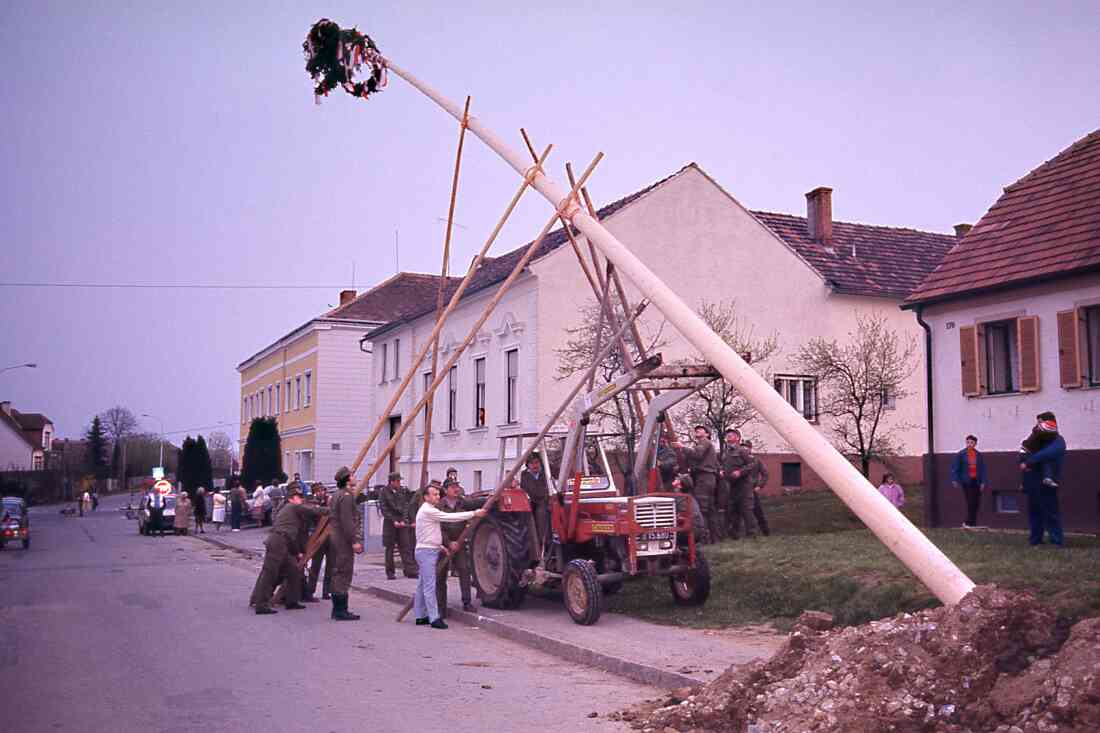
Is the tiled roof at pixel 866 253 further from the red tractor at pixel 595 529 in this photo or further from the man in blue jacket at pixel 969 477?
the red tractor at pixel 595 529

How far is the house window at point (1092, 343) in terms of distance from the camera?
18.4 m

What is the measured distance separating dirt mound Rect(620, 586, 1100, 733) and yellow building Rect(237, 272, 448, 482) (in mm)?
42667

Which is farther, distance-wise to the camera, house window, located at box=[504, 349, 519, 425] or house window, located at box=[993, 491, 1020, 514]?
house window, located at box=[504, 349, 519, 425]

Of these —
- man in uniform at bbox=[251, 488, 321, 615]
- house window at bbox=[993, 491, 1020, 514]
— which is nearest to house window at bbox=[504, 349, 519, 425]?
house window at bbox=[993, 491, 1020, 514]

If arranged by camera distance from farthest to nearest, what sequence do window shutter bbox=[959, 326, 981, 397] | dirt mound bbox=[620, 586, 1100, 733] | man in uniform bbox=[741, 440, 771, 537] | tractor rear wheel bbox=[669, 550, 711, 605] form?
window shutter bbox=[959, 326, 981, 397] < man in uniform bbox=[741, 440, 771, 537] < tractor rear wheel bbox=[669, 550, 711, 605] < dirt mound bbox=[620, 586, 1100, 733]

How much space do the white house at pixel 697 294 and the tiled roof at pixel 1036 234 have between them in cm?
1003

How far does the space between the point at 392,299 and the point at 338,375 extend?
4.64 metres

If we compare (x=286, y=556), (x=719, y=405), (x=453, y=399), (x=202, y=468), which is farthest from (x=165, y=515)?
(x=286, y=556)

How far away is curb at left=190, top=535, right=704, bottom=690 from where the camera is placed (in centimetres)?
945

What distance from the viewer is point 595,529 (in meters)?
13.3

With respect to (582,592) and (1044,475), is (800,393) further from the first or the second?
(582,592)

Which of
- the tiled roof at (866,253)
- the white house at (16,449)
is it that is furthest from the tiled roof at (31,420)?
the tiled roof at (866,253)

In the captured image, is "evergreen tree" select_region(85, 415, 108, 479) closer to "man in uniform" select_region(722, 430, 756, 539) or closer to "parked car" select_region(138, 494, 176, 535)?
"parked car" select_region(138, 494, 176, 535)

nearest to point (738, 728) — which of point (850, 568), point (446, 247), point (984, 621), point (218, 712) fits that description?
point (984, 621)
